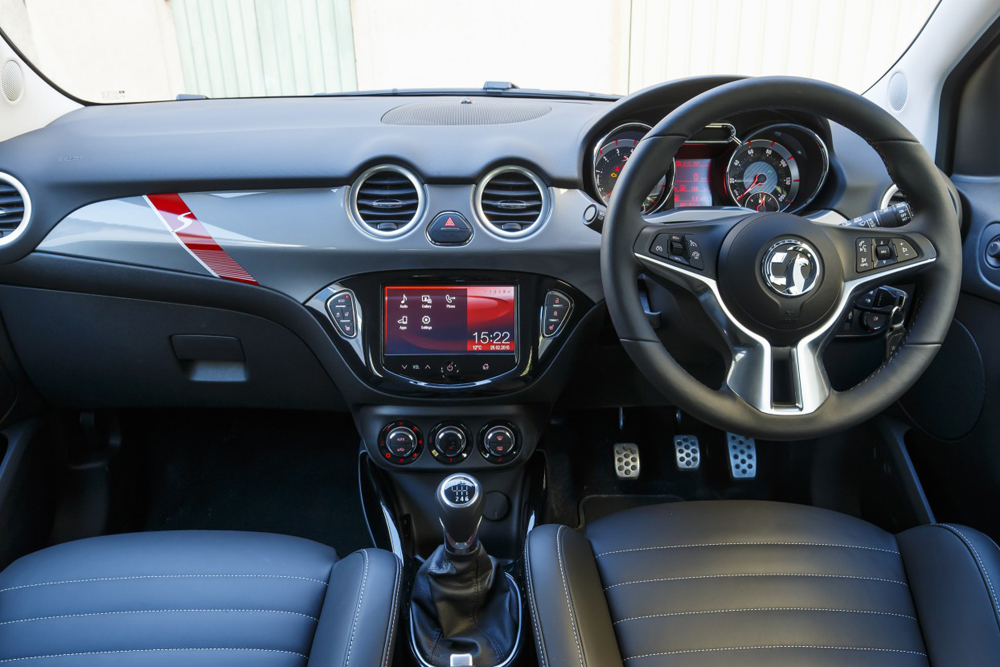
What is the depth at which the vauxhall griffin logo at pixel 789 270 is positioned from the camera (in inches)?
38.7

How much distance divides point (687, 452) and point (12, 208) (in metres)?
1.64

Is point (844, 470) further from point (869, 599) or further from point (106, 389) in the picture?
point (106, 389)

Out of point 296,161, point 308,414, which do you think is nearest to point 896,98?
point 296,161

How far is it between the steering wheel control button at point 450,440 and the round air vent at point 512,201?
427mm

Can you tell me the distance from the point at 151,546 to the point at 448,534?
476mm

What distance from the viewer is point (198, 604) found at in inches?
40.1

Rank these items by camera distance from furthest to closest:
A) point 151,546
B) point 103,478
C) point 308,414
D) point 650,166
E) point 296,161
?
point 308,414 < point 103,478 < point 296,161 < point 151,546 < point 650,166

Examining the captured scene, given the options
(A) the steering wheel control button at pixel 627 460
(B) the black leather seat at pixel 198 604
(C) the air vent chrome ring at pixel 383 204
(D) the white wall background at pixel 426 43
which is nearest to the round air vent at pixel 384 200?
(C) the air vent chrome ring at pixel 383 204

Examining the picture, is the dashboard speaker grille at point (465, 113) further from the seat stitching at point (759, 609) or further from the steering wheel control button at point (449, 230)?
the seat stitching at point (759, 609)

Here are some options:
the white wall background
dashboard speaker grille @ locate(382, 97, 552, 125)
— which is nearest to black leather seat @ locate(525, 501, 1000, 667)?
dashboard speaker grille @ locate(382, 97, 552, 125)

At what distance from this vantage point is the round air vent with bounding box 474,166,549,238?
1305 mm

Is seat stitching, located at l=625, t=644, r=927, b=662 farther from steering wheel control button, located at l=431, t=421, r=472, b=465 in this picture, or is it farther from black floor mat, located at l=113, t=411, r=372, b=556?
black floor mat, located at l=113, t=411, r=372, b=556

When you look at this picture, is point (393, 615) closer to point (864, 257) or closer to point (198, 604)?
point (198, 604)

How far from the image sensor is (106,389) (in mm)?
1587
